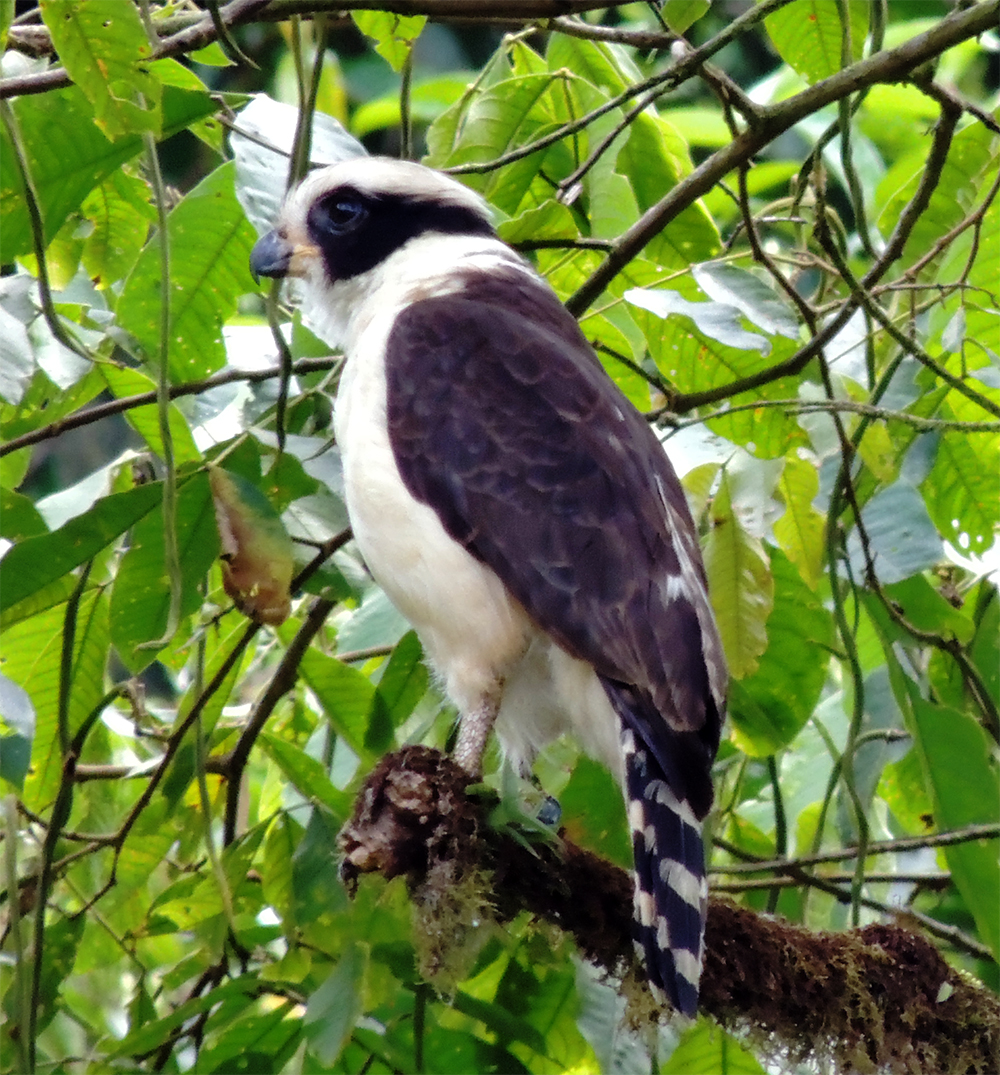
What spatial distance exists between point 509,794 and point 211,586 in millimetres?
1212

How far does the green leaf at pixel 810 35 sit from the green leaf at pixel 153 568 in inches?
59.3

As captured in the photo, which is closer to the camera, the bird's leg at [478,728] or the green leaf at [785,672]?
the bird's leg at [478,728]

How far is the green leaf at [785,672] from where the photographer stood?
10.1ft

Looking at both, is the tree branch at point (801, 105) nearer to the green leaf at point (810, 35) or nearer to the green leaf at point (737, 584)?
the green leaf at point (810, 35)

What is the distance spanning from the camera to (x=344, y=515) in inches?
120

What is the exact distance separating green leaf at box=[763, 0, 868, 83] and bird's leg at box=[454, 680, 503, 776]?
146cm

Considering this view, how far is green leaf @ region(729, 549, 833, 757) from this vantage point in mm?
3078

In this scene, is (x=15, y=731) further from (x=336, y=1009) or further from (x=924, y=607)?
(x=924, y=607)

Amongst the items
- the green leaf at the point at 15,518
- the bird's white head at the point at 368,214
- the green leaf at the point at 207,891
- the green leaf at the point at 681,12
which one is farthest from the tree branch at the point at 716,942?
the green leaf at the point at 681,12

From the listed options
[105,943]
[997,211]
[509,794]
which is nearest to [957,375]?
[997,211]

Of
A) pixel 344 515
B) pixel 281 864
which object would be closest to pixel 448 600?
pixel 344 515

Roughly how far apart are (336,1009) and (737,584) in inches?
43.7

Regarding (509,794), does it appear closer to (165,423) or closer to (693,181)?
(165,423)

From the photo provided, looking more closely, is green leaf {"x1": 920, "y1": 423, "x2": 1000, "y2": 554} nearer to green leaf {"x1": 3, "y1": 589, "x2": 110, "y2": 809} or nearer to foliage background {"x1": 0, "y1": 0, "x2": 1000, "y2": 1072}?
foliage background {"x1": 0, "y1": 0, "x2": 1000, "y2": 1072}
